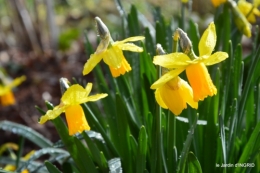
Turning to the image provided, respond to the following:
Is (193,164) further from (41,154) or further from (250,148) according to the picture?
(41,154)

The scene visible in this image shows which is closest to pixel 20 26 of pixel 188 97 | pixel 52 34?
pixel 52 34

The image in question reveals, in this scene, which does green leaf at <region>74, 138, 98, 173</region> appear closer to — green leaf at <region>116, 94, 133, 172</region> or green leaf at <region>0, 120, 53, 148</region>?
green leaf at <region>116, 94, 133, 172</region>

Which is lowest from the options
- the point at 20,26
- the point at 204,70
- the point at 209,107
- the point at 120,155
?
the point at 120,155

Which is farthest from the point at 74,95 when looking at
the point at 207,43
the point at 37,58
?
the point at 37,58

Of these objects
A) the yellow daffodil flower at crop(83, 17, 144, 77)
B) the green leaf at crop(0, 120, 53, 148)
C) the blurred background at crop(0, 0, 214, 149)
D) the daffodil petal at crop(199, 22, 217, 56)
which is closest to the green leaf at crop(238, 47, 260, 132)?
the daffodil petal at crop(199, 22, 217, 56)

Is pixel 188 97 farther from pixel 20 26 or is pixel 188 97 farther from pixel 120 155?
pixel 20 26

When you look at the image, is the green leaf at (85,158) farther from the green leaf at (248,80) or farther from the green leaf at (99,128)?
the green leaf at (248,80)

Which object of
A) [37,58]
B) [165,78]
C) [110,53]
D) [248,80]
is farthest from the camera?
[37,58]
